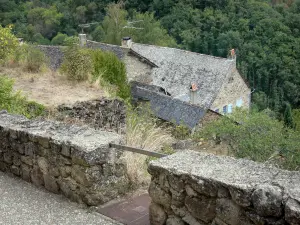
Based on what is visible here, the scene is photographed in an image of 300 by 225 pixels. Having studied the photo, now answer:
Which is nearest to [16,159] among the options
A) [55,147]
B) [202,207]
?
[55,147]

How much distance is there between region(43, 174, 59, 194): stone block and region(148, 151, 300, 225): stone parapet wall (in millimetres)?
1399

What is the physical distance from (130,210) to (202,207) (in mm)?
1129

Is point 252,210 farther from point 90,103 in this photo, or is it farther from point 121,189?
point 90,103

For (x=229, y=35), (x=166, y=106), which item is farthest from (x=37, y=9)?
(x=166, y=106)

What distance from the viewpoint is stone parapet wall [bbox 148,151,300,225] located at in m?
2.98

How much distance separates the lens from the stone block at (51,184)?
4.84m

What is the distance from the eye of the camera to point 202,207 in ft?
11.3

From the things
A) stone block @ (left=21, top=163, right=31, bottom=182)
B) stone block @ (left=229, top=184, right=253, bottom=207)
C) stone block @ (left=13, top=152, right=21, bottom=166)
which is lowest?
stone block @ (left=21, top=163, right=31, bottom=182)

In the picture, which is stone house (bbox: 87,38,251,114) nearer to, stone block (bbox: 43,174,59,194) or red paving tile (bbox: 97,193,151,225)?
stone block (bbox: 43,174,59,194)

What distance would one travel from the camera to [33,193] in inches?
194

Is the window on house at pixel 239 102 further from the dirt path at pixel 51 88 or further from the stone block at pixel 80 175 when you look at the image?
the stone block at pixel 80 175

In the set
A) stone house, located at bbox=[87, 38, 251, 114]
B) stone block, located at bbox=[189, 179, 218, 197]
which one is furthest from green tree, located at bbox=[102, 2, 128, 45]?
stone block, located at bbox=[189, 179, 218, 197]

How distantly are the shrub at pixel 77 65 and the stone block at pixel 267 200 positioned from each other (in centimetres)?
770

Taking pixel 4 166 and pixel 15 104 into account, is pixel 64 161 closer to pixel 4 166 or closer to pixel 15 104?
pixel 4 166
